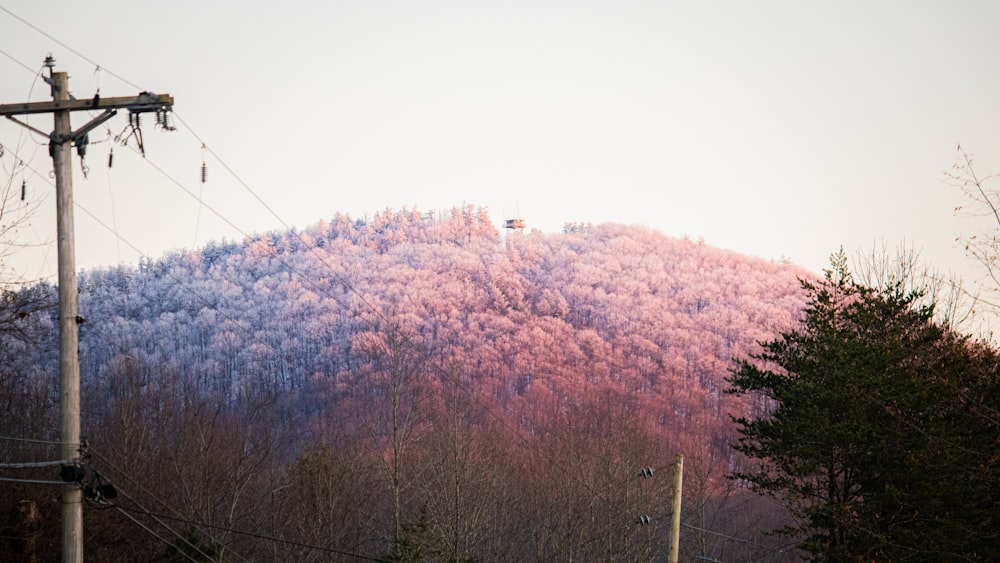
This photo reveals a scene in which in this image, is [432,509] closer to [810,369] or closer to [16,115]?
[810,369]

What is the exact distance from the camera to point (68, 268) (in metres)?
9.95

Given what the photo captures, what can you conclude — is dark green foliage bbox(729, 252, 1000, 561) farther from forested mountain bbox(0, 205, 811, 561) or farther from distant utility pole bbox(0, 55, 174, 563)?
distant utility pole bbox(0, 55, 174, 563)

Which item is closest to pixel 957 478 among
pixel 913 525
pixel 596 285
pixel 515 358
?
pixel 913 525

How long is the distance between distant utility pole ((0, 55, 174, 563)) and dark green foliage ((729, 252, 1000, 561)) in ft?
49.1

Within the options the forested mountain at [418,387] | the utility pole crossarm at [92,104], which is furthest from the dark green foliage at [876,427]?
the utility pole crossarm at [92,104]

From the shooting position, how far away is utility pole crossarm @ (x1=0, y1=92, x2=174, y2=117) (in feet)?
33.2

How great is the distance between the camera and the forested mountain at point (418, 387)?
1639 inches

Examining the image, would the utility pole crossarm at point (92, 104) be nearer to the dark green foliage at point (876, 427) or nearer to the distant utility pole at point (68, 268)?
the distant utility pole at point (68, 268)

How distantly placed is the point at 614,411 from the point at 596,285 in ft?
250

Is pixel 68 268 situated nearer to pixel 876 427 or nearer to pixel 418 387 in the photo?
pixel 876 427

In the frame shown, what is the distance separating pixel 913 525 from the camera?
71.4ft

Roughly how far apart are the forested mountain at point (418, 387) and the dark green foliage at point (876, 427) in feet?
9.72

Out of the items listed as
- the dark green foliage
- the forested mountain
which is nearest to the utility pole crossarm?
the forested mountain

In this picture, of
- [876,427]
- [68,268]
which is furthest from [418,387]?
[68,268]
